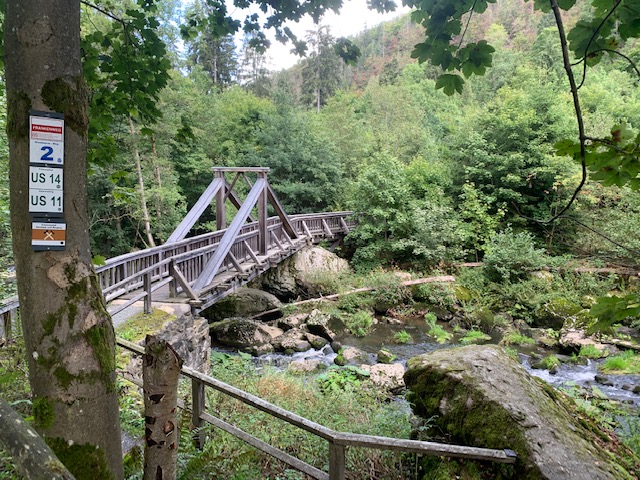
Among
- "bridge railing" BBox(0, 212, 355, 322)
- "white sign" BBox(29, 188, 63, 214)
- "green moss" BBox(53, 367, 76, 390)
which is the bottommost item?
"bridge railing" BBox(0, 212, 355, 322)

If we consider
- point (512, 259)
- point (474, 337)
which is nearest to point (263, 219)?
point (474, 337)

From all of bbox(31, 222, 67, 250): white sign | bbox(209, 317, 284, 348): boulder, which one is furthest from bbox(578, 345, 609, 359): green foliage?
bbox(31, 222, 67, 250): white sign

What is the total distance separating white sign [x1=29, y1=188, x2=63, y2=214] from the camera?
1.47 meters

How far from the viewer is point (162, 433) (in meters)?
1.88

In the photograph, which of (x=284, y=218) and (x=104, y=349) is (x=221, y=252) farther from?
(x=104, y=349)

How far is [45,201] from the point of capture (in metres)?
1.50

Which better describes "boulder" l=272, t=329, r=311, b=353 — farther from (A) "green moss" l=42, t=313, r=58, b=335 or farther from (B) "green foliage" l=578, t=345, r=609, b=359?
(A) "green moss" l=42, t=313, r=58, b=335

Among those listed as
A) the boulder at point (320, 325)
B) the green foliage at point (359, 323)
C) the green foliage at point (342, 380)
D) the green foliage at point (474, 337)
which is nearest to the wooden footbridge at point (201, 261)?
the boulder at point (320, 325)

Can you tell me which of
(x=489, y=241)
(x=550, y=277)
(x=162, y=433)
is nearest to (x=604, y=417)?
(x=162, y=433)

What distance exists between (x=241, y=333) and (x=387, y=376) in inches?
161

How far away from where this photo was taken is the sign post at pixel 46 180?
146cm

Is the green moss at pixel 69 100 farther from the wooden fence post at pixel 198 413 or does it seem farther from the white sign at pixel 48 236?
the wooden fence post at pixel 198 413

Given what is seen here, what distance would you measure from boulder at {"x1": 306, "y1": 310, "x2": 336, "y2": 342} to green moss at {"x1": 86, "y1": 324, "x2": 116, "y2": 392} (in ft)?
30.0

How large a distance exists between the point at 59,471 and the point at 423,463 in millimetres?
2783
